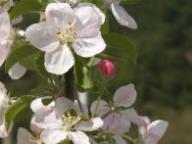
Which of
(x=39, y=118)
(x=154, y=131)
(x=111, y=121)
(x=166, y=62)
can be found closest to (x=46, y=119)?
(x=39, y=118)

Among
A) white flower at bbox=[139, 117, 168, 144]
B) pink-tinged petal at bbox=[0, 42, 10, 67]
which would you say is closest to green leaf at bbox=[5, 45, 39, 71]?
pink-tinged petal at bbox=[0, 42, 10, 67]

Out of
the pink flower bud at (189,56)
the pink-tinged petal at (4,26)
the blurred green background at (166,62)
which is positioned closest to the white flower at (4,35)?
the pink-tinged petal at (4,26)

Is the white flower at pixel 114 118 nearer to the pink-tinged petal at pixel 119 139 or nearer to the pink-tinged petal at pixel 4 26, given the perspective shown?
the pink-tinged petal at pixel 119 139

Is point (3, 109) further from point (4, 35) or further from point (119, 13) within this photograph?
point (119, 13)

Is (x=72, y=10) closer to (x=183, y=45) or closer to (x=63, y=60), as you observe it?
(x=63, y=60)

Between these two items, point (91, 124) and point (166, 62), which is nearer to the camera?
point (91, 124)

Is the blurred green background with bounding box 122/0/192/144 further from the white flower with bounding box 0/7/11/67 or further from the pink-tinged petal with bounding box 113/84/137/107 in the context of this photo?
the white flower with bounding box 0/7/11/67

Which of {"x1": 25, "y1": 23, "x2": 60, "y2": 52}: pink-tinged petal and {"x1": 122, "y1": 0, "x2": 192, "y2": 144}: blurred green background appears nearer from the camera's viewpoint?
{"x1": 25, "y1": 23, "x2": 60, "y2": 52}: pink-tinged petal
